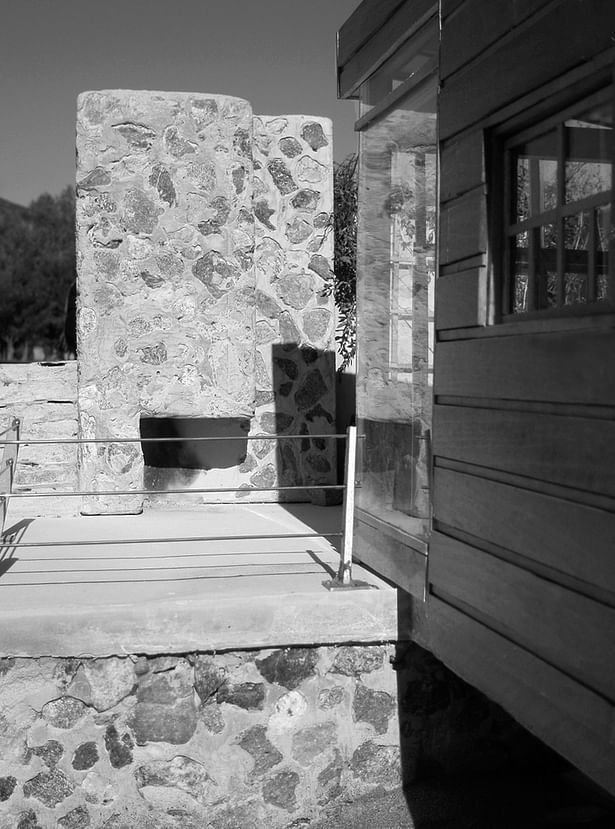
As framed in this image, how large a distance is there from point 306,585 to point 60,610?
3.50 feet

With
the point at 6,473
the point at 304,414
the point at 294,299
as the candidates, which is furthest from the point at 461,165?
the point at 304,414

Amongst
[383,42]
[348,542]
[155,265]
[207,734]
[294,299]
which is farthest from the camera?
[294,299]

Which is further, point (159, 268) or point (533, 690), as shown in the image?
point (159, 268)

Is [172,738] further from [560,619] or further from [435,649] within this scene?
[560,619]

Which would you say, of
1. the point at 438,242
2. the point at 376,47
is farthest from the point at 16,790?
the point at 376,47

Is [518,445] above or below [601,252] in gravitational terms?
below

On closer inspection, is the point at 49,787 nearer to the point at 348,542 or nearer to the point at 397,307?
the point at 348,542

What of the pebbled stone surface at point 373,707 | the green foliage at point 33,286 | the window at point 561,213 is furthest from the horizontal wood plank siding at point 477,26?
the green foliage at point 33,286

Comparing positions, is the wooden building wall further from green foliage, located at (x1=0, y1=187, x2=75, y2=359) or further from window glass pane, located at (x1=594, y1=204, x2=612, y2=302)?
green foliage, located at (x1=0, y1=187, x2=75, y2=359)

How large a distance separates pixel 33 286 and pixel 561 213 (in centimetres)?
3021

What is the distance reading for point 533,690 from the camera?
3.20 metres

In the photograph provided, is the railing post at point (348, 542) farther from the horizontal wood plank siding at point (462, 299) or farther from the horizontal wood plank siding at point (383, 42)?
the horizontal wood plank siding at point (383, 42)

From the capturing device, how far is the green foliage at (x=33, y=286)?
103 ft

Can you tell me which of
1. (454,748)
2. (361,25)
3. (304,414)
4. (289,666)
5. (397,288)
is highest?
(361,25)
